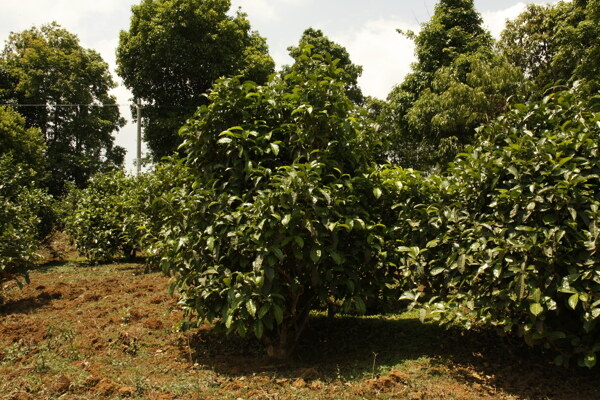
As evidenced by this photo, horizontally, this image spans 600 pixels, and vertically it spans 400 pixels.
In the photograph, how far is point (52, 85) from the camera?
25719mm

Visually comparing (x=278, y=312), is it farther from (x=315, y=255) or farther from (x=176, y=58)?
(x=176, y=58)

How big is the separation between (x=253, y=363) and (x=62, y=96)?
2633 cm

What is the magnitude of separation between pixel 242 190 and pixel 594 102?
3.07 meters

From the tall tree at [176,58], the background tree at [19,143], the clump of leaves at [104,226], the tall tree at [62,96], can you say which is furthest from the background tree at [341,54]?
the clump of leaves at [104,226]

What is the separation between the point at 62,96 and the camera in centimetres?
2631

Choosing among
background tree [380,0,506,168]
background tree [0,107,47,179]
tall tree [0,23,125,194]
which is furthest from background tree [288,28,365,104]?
background tree [0,107,47,179]

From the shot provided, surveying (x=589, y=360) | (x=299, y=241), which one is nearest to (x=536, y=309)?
(x=589, y=360)

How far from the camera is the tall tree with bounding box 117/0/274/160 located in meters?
18.3

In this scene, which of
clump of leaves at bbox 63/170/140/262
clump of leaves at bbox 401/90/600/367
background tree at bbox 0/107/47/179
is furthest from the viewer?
background tree at bbox 0/107/47/179

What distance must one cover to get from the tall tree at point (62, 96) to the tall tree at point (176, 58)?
25.6 feet

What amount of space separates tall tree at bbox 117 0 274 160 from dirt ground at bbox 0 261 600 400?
13392 mm

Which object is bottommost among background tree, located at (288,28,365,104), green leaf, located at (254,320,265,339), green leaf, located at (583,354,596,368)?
green leaf, located at (583,354,596,368)

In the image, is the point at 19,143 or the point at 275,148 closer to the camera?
the point at 275,148

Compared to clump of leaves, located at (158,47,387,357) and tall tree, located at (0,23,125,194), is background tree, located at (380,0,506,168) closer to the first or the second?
clump of leaves, located at (158,47,387,357)
